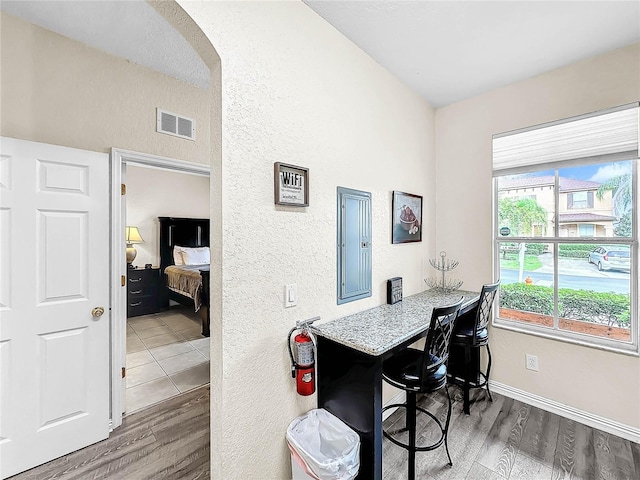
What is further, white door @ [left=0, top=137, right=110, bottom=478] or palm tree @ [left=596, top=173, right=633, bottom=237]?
palm tree @ [left=596, top=173, right=633, bottom=237]

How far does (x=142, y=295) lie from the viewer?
16.2 feet

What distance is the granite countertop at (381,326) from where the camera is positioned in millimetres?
1441

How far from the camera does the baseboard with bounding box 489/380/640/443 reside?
201cm

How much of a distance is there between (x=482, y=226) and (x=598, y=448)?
1779 millimetres

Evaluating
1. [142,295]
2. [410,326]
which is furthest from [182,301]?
[410,326]

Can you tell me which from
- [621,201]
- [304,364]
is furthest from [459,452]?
[621,201]

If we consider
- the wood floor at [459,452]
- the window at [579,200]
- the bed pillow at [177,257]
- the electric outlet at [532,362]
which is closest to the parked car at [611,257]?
the window at [579,200]

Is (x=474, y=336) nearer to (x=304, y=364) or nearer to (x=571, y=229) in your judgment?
(x=571, y=229)

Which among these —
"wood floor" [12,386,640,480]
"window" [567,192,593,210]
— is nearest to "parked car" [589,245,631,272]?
"window" [567,192,593,210]

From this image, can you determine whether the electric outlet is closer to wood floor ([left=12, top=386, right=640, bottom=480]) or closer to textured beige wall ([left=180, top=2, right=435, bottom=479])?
wood floor ([left=12, top=386, right=640, bottom=480])

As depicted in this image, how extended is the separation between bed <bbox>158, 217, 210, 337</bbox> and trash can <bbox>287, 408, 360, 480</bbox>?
9.32 feet

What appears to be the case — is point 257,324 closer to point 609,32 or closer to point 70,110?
point 70,110

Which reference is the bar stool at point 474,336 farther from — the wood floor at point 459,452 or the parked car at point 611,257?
the parked car at point 611,257

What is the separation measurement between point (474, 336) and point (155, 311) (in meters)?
5.15
